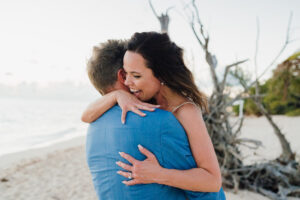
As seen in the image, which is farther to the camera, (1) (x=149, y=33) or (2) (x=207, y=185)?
(1) (x=149, y=33)

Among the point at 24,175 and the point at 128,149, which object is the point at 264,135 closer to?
the point at 24,175

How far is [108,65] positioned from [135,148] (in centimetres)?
73

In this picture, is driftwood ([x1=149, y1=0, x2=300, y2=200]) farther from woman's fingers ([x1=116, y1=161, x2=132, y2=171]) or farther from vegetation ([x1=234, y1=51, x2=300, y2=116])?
vegetation ([x1=234, y1=51, x2=300, y2=116])

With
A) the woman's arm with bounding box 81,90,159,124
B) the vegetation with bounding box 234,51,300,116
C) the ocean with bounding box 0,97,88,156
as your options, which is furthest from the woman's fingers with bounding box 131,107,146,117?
the ocean with bounding box 0,97,88,156

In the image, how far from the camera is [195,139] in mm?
1293

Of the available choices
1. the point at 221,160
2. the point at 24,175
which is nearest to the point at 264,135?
the point at 221,160

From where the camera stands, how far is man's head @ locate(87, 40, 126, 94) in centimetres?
175

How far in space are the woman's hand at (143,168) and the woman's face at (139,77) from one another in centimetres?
54

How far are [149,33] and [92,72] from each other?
491mm

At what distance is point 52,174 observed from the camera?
7.11 meters

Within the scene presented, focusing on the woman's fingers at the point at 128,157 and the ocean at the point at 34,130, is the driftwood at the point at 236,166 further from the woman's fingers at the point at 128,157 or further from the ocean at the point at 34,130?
the ocean at the point at 34,130

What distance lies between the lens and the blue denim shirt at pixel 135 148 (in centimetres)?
119

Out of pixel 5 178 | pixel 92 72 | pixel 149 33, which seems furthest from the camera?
pixel 5 178

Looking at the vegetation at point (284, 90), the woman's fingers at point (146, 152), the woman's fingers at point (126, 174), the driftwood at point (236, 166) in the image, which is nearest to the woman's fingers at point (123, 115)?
the woman's fingers at point (146, 152)
